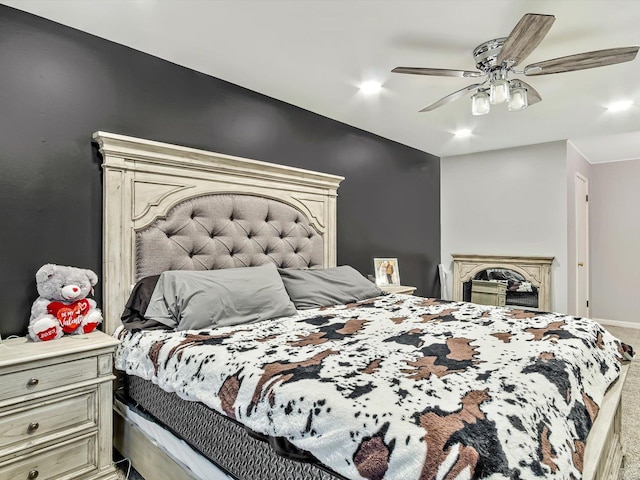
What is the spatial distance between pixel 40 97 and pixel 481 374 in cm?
240

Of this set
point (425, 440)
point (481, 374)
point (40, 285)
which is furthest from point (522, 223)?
point (40, 285)

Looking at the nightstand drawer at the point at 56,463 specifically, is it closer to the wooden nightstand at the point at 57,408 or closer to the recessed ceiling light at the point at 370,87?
the wooden nightstand at the point at 57,408

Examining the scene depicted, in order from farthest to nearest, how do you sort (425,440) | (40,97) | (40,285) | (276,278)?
(276,278)
(40,97)
(40,285)
(425,440)

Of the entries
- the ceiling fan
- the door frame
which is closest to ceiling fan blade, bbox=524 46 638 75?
the ceiling fan

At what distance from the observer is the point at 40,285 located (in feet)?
6.02

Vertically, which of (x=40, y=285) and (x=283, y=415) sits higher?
(x=40, y=285)

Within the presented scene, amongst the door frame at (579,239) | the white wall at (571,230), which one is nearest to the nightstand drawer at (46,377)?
the white wall at (571,230)

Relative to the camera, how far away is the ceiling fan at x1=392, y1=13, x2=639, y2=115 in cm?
171

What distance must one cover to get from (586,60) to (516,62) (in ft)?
1.05

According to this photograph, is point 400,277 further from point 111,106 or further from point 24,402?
→ point 24,402

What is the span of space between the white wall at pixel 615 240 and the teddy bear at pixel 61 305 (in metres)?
6.18

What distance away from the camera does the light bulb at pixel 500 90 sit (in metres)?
2.10

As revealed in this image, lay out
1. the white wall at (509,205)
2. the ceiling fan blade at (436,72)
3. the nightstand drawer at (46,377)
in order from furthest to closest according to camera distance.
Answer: the white wall at (509,205), the ceiling fan blade at (436,72), the nightstand drawer at (46,377)

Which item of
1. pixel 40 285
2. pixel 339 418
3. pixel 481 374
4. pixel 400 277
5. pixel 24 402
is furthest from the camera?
pixel 400 277
